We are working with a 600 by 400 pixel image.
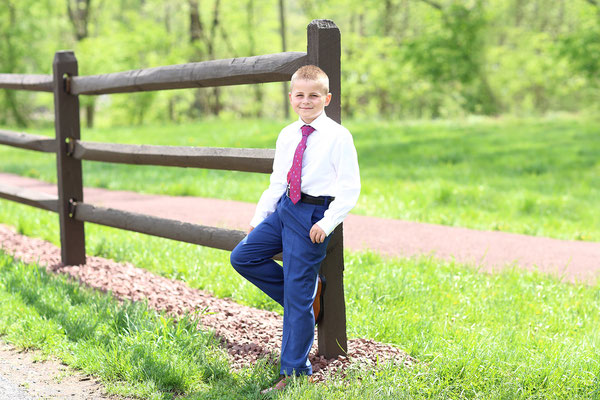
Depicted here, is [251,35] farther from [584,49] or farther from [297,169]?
[297,169]

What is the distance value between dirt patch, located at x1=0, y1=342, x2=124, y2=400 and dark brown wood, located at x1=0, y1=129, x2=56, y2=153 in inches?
91.6

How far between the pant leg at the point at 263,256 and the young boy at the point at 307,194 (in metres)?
0.08

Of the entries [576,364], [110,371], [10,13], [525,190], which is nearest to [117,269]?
[110,371]

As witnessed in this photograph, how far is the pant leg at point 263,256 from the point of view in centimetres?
332

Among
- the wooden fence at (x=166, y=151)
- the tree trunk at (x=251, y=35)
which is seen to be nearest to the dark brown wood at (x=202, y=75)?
the wooden fence at (x=166, y=151)

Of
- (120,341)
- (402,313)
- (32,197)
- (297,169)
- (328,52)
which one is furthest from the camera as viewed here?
(32,197)

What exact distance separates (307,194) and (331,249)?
16.1 inches

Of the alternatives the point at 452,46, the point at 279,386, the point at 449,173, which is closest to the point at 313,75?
the point at 279,386

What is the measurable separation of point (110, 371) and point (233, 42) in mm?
37118

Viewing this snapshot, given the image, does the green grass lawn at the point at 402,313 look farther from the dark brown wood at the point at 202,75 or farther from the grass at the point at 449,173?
the dark brown wood at the point at 202,75

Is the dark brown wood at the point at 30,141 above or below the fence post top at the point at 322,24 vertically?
below

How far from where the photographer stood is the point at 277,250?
3365mm

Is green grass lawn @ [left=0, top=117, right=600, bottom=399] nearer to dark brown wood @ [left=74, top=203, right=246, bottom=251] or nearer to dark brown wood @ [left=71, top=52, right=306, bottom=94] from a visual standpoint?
dark brown wood @ [left=74, top=203, right=246, bottom=251]

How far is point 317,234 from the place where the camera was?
304 centimetres
